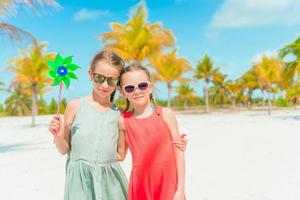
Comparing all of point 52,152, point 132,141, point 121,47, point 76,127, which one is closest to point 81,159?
point 76,127

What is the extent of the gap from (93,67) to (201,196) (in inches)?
129

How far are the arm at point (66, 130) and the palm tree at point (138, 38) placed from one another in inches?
836

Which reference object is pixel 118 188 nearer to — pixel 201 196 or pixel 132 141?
pixel 132 141

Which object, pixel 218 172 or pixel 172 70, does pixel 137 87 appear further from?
pixel 172 70

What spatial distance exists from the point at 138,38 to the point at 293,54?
963 cm

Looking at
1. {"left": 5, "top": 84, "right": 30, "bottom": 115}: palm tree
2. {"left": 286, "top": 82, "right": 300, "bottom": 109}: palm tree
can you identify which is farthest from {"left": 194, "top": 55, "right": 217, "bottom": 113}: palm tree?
{"left": 5, "top": 84, "right": 30, "bottom": 115}: palm tree

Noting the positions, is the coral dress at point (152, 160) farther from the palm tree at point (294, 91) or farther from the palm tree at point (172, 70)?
the palm tree at point (172, 70)

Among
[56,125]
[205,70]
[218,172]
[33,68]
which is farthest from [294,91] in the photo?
[56,125]

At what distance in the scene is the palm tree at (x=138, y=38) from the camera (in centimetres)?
2392

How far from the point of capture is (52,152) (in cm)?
1054

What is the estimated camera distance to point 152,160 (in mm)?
2191

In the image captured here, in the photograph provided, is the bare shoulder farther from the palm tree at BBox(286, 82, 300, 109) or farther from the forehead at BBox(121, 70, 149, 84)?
the palm tree at BBox(286, 82, 300, 109)

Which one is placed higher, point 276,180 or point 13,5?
point 13,5

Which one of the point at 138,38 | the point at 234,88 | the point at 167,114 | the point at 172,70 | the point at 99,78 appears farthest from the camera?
the point at 234,88
